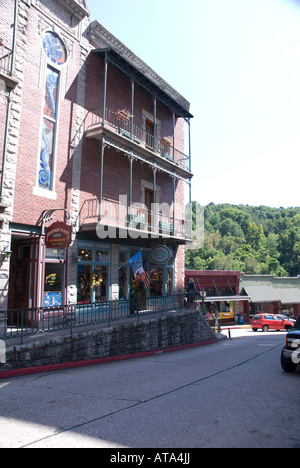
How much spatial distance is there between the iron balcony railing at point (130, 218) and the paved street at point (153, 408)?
752 cm

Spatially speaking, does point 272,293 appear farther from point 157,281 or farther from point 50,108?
point 50,108

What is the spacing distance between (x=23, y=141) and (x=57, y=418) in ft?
34.5

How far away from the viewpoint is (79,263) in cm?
1504

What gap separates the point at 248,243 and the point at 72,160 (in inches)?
4256

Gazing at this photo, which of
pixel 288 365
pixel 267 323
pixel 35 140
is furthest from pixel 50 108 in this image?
pixel 267 323

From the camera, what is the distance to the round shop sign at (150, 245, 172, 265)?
1764 centimetres

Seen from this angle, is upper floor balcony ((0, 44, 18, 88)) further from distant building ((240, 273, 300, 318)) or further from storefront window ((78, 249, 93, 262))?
distant building ((240, 273, 300, 318))

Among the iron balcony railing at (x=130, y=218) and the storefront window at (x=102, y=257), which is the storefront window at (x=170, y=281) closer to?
the iron balcony railing at (x=130, y=218)

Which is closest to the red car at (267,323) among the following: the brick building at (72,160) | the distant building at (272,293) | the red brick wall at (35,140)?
the distant building at (272,293)

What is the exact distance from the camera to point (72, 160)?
15180 millimetres

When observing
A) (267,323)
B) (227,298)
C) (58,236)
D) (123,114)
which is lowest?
(267,323)

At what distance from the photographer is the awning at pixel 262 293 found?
38.6m

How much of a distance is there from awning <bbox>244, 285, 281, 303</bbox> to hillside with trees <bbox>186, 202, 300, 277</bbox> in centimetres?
3844

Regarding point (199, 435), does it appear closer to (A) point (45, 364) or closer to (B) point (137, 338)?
(A) point (45, 364)
